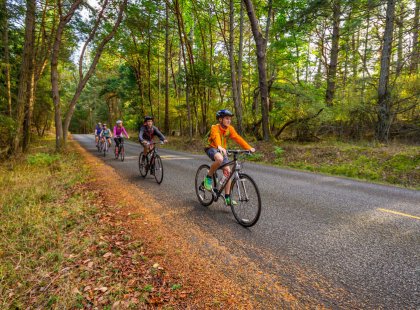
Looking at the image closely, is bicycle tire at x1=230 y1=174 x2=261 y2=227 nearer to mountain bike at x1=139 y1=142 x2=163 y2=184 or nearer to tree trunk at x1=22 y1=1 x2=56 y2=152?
mountain bike at x1=139 y1=142 x2=163 y2=184

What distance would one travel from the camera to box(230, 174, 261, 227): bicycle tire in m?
4.35

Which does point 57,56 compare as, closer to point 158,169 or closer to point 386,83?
point 158,169

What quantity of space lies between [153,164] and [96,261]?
17.7 ft

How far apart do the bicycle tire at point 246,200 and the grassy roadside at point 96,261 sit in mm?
1394

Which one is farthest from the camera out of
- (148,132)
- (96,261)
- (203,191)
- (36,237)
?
(148,132)

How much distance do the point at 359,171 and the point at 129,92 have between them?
31.1 meters

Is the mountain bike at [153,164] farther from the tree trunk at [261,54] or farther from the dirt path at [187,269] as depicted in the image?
the tree trunk at [261,54]

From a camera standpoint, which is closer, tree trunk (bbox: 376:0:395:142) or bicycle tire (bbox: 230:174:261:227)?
bicycle tire (bbox: 230:174:261:227)

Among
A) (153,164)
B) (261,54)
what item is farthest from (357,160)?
(153,164)

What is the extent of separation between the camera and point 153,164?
862 cm

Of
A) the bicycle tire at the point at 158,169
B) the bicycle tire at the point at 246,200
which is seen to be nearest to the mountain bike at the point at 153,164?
the bicycle tire at the point at 158,169

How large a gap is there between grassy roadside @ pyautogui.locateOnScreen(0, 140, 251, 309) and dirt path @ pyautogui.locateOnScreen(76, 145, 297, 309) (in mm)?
13

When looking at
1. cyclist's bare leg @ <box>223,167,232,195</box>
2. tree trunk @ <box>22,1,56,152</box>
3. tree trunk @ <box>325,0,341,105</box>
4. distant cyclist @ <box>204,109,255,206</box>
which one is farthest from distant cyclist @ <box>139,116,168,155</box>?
tree trunk @ <box>325,0,341,105</box>

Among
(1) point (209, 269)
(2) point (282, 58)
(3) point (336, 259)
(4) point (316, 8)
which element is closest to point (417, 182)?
(3) point (336, 259)
